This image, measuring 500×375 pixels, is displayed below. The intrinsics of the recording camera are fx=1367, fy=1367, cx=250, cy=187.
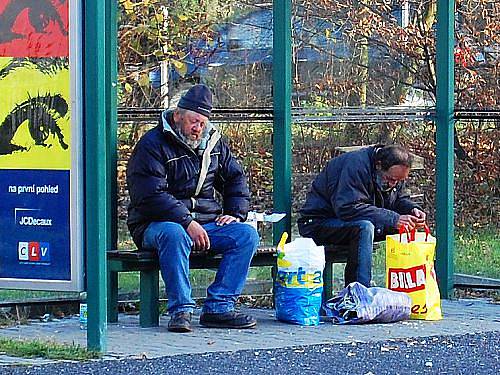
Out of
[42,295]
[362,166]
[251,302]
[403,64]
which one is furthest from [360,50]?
[42,295]

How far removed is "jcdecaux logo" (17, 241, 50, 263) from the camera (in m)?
8.00

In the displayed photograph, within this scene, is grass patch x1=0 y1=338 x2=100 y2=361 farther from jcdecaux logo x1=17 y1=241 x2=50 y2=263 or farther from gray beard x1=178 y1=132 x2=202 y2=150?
gray beard x1=178 y1=132 x2=202 y2=150

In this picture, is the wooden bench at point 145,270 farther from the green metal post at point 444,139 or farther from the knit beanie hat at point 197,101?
the green metal post at point 444,139

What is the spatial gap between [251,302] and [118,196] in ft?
4.60

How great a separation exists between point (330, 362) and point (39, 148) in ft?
6.93

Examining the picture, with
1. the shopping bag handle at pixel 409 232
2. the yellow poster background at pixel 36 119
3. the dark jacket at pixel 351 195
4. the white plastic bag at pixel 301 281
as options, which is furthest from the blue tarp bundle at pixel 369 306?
the yellow poster background at pixel 36 119

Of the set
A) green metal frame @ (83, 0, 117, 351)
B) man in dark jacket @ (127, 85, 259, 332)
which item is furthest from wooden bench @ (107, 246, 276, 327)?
green metal frame @ (83, 0, 117, 351)

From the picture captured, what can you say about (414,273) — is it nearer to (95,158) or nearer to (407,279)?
(407,279)

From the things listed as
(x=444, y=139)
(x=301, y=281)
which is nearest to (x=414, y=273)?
(x=301, y=281)

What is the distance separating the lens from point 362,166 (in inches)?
360

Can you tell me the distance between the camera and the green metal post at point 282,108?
962cm

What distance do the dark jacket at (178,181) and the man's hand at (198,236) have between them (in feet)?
0.14

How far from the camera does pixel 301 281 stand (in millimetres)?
8797

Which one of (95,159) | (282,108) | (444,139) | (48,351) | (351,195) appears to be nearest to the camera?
(95,159)
